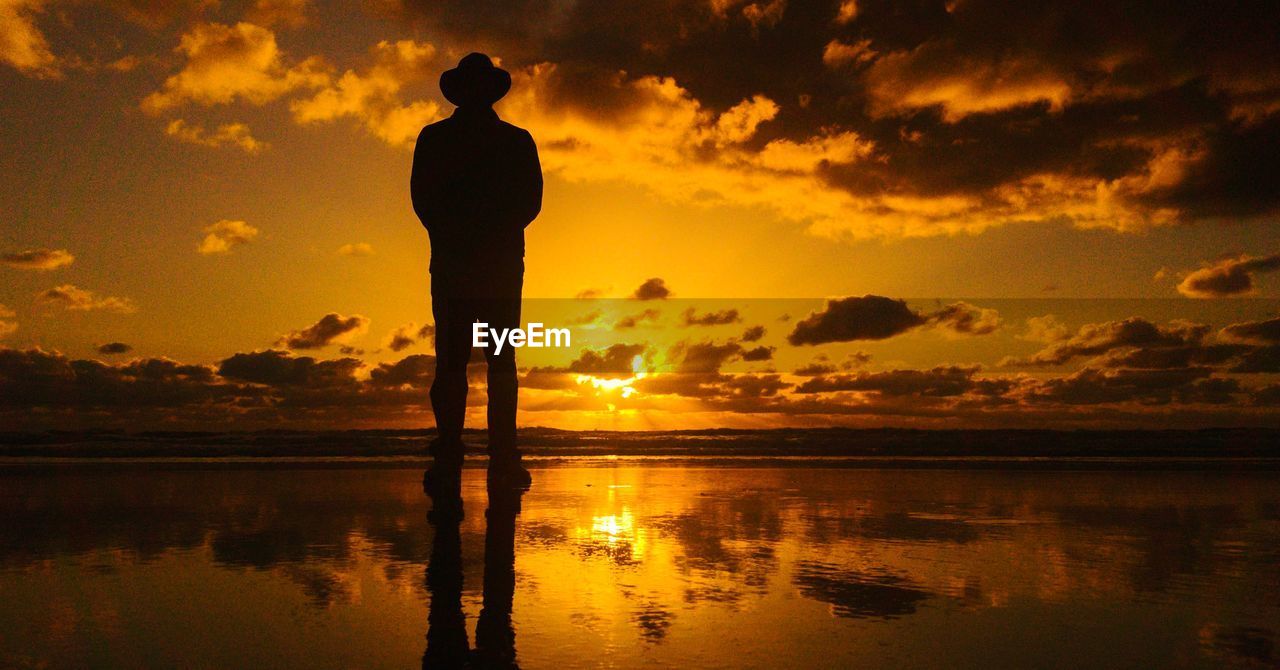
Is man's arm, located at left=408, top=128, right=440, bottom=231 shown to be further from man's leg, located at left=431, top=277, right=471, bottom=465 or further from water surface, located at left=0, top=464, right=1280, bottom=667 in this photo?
water surface, located at left=0, top=464, right=1280, bottom=667

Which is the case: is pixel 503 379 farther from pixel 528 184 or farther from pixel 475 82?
pixel 475 82

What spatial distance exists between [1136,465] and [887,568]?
49.1ft

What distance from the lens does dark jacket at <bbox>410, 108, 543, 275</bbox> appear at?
22.9 feet

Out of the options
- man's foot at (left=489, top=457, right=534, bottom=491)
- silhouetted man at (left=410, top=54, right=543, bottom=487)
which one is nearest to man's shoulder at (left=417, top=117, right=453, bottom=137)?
silhouetted man at (left=410, top=54, right=543, bottom=487)

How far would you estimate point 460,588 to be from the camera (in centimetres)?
458

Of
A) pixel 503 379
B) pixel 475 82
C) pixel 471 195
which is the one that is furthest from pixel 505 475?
pixel 475 82

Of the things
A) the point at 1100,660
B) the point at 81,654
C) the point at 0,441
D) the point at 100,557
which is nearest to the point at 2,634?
the point at 81,654

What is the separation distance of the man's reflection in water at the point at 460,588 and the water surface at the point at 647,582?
0.8 inches

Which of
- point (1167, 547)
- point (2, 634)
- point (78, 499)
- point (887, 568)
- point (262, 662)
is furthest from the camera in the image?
point (78, 499)

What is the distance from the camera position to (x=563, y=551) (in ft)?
18.9

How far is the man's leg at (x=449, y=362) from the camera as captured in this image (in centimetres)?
699

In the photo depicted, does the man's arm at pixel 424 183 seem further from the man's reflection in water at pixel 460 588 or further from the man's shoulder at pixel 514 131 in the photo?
the man's reflection in water at pixel 460 588

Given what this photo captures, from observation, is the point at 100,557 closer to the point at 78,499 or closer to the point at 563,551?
the point at 563,551

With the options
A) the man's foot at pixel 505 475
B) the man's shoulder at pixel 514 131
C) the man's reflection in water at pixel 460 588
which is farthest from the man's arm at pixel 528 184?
the man's reflection in water at pixel 460 588
